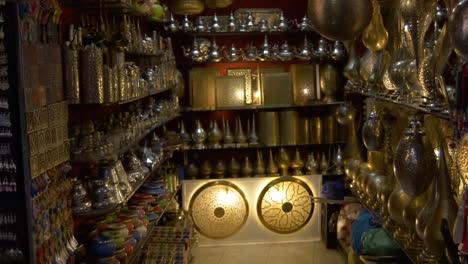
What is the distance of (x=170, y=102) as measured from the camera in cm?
438

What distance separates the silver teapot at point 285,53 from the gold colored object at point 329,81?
314 millimetres

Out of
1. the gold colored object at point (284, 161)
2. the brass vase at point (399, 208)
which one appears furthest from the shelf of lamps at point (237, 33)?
the brass vase at point (399, 208)

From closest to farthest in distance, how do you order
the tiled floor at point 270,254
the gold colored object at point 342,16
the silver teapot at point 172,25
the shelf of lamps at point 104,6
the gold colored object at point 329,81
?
the gold colored object at point 342,16 < the shelf of lamps at point 104,6 < the tiled floor at point 270,254 < the silver teapot at point 172,25 < the gold colored object at point 329,81

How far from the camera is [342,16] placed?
1.69 metres

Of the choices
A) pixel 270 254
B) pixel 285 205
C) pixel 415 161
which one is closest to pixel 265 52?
pixel 285 205

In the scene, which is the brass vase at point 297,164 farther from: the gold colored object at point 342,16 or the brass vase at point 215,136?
the gold colored object at point 342,16

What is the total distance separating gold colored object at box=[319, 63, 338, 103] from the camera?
15.4 ft

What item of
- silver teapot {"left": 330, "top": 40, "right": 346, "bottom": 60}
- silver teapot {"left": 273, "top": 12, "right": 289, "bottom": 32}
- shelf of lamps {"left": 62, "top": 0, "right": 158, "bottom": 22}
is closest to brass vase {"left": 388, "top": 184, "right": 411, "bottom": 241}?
shelf of lamps {"left": 62, "top": 0, "right": 158, "bottom": 22}

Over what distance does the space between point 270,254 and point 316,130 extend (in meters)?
1.06

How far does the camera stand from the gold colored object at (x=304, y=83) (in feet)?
15.7

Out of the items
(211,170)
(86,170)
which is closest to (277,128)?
(211,170)

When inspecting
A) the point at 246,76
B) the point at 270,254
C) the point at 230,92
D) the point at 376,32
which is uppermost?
the point at 376,32

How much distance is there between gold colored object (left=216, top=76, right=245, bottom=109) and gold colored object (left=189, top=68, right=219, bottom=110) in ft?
0.16

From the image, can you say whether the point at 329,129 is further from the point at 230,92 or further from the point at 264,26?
the point at 264,26
